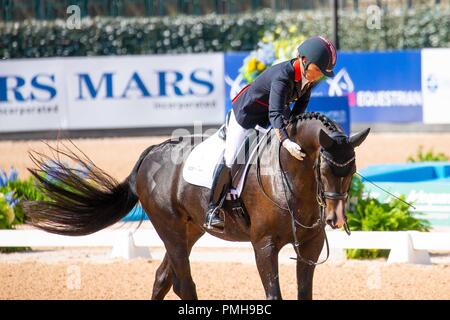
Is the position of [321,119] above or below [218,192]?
above

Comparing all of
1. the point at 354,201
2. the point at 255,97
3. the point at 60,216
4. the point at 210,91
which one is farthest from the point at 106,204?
the point at 210,91

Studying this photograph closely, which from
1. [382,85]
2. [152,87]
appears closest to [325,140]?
[382,85]

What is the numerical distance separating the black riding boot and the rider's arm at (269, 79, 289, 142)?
2.11 feet

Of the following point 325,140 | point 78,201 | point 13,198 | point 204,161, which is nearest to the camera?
point 325,140

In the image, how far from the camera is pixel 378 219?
9406 mm

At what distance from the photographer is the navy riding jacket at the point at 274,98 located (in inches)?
230

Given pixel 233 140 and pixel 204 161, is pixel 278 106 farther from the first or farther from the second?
pixel 204 161

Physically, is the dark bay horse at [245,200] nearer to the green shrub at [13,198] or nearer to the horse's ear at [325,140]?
the horse's ear at [325,140]

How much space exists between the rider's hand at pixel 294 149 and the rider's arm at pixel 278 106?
5cm

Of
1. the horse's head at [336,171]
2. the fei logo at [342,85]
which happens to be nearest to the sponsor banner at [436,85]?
the fei logo at [342,85]

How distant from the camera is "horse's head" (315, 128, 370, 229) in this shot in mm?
5461

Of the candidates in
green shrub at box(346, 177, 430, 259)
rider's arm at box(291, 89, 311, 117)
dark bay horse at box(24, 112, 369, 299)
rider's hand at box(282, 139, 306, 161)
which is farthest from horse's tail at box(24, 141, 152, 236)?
green shrub at box(346, 177, 430, 259)

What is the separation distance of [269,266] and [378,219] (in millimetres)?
3760
